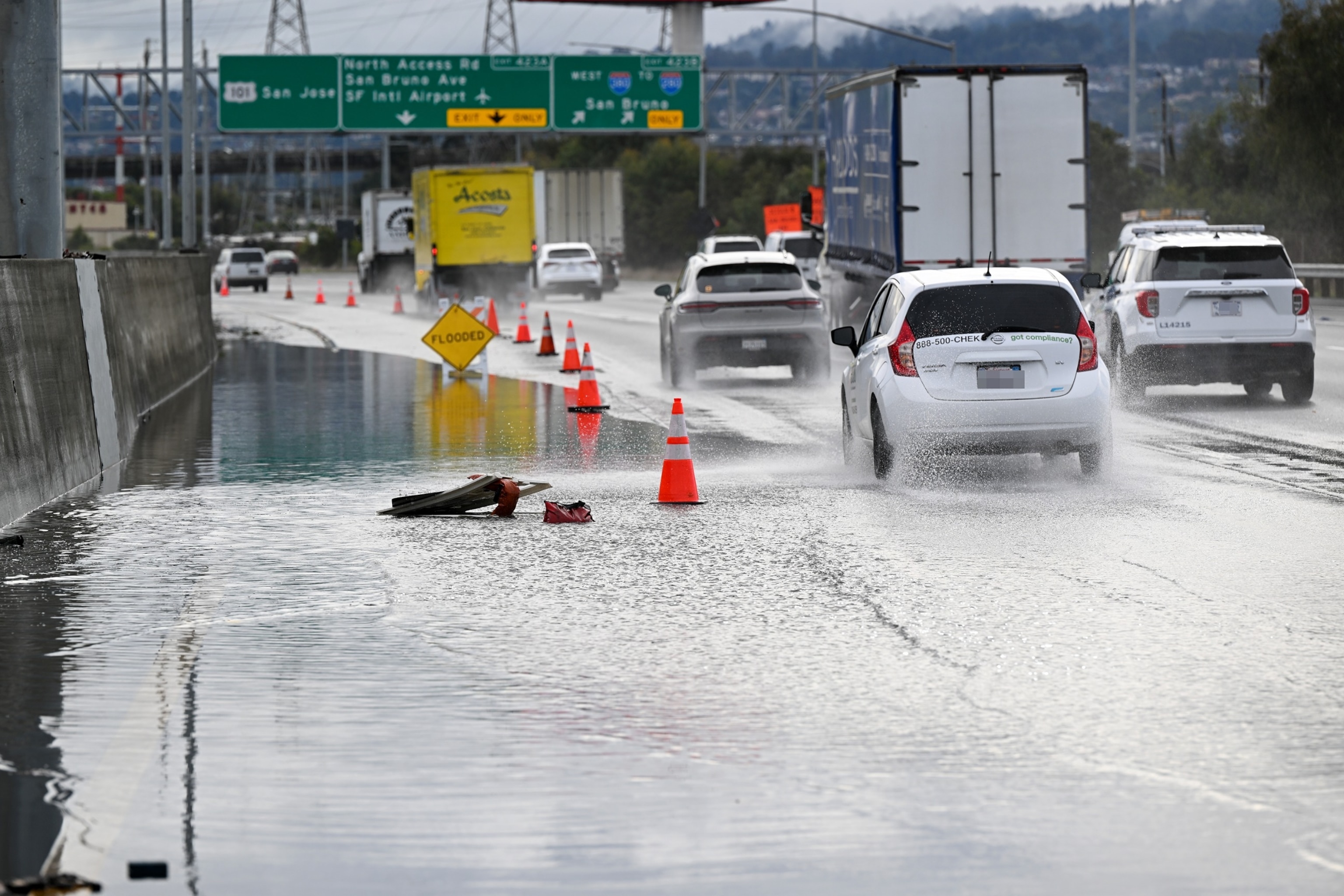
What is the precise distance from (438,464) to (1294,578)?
762cm

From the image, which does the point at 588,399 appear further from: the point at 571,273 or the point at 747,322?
the point at 571,273

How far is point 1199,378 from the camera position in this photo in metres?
20.9

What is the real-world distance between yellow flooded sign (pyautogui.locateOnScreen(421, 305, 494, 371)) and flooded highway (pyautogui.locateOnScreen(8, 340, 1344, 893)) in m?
11.4

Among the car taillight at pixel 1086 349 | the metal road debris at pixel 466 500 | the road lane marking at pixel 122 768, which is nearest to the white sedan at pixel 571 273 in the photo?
the car taillight at pixel 1086 349

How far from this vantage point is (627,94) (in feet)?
224

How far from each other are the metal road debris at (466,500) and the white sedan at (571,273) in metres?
45.7

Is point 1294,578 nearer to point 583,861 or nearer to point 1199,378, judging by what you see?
point 583,861

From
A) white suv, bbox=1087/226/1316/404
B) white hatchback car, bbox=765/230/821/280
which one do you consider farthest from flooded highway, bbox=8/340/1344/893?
white hatchback car, bbox=765/230/821/280

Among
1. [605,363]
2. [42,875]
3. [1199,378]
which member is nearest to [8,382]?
[42,875]

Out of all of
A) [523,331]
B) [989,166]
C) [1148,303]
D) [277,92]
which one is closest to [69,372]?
[1148,303]

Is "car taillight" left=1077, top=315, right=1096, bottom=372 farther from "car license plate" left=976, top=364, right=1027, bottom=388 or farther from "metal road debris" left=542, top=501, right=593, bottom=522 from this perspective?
"metal road debris" left=542, top=501, right=593, bottom=522

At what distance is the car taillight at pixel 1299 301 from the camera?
68.3 feet

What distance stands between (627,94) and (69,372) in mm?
54096

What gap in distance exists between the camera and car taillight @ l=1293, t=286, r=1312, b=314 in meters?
20.8
